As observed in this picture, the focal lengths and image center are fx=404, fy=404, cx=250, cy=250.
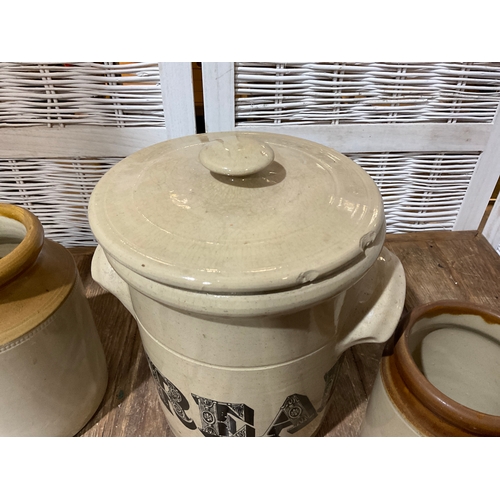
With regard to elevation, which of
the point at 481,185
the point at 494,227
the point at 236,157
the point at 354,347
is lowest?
the point at 354,347

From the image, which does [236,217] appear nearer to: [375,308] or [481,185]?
[375,308]

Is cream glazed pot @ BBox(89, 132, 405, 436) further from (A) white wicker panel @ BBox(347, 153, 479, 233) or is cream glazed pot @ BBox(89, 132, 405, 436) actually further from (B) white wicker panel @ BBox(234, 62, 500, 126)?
(A) white wicker panel @ BBox(347, 153, 479, 233)

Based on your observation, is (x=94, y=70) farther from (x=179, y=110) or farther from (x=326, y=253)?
(x=326, y=253)

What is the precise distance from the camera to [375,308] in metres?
0.56

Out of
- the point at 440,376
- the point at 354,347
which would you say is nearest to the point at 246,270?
the point at 440,376

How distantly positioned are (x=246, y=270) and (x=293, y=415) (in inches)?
12.2

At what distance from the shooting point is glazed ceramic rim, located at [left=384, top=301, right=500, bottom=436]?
18.6 inches

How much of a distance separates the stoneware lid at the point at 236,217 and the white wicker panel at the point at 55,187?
47cm

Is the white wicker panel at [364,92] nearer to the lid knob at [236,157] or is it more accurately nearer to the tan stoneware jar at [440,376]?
the lid knob at [236,157]

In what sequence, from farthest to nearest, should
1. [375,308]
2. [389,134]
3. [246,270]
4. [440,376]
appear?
[389,134] → [440,376] → [375,308] → [246,270]

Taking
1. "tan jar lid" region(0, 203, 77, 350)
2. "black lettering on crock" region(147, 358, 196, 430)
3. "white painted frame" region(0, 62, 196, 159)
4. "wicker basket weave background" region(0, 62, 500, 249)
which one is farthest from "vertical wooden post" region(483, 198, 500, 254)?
"tan jar lid" region(0, 203, 77, 350)

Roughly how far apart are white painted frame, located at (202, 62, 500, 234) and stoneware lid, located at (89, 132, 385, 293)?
35 centimetres

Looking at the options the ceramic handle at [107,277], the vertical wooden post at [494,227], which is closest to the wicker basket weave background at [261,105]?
the vertical wooden post at [494,227]
